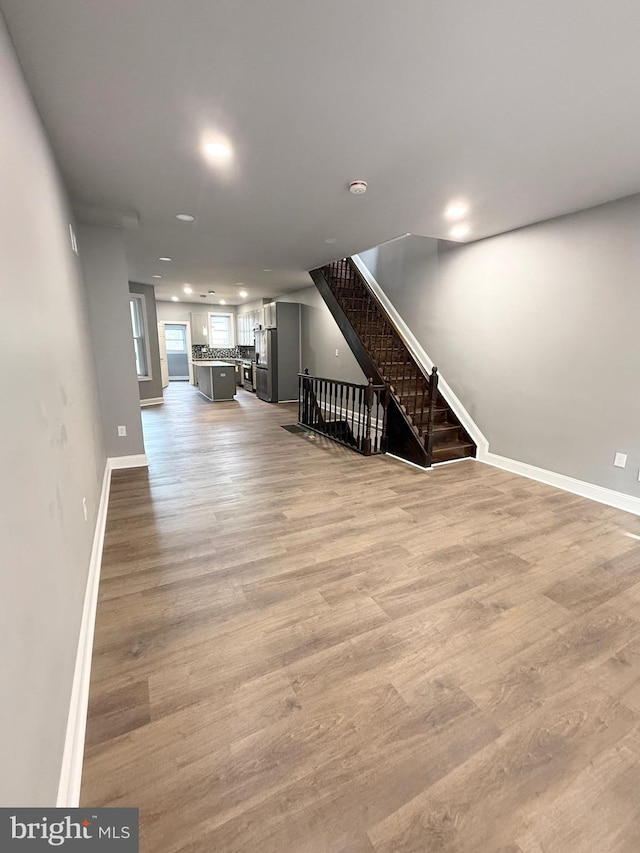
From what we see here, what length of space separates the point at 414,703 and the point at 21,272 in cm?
219

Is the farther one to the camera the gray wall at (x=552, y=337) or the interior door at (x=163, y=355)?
the interior door at (x=163, y=355)

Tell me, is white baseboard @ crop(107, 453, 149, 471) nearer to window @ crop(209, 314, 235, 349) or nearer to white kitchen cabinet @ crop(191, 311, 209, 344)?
white kitchen cabinet @ crop(191, 311, 209, 344)

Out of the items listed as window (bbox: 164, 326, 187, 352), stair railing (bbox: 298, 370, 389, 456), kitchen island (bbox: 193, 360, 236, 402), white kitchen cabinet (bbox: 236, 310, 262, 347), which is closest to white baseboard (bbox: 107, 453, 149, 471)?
stair railing (bbox: 298, 370, 389, 456)

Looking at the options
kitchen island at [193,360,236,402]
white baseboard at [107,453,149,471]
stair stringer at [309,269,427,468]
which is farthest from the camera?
kitchen island at [193,360,236,402]

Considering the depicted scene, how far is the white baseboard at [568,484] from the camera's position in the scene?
3.19 metres

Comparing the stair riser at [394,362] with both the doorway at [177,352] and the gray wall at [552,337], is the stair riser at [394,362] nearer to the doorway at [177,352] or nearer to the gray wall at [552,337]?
the gray wall at [552,337]

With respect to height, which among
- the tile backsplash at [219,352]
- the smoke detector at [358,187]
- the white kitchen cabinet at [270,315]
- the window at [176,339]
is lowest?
the tile backsplash at [219,352]

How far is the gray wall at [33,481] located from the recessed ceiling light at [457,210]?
293cm

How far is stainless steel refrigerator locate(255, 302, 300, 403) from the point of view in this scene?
315 inches

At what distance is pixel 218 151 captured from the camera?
2.27 m

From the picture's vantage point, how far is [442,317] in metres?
4.87

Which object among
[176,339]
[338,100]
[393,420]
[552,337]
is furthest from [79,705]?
[176,339]

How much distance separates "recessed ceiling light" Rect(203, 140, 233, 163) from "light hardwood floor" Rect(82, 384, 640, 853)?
257 cm

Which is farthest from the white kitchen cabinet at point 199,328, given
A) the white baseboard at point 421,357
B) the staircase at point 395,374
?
the white baseboard at point 421,357
